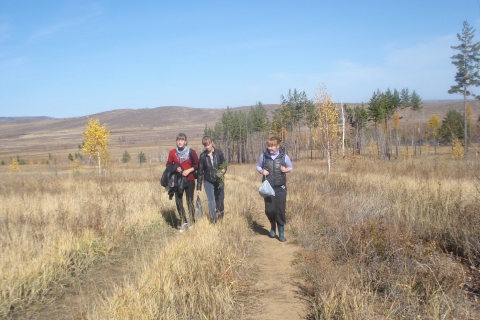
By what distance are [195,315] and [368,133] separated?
64.9 metres

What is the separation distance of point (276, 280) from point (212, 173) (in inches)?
127

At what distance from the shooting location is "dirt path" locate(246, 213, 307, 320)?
4184 millimetres

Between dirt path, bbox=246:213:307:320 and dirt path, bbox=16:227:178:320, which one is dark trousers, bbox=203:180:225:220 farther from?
dirt path, bbox=16:227:178:320

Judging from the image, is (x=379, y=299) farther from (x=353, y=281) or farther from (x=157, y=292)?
(x=157, y=292)

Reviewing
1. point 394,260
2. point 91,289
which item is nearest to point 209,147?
point 91,289

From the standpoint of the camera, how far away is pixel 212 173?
7922mm

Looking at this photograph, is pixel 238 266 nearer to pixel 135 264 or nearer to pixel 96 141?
pixel 135 264

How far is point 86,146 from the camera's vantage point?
120ft

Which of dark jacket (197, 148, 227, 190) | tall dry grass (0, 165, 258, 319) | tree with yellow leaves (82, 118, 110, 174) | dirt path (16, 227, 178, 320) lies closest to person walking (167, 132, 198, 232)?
dark jacket (197, 148, 227, 190)

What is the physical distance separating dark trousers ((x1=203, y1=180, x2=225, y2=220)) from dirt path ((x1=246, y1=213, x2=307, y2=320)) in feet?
3.33

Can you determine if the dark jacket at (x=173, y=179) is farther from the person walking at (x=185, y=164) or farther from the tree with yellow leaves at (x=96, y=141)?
the tree with yellow leaves at (x=96, y=141)

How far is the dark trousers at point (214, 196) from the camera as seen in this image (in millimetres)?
8016

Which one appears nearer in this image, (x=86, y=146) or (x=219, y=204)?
(x=219, y=204)

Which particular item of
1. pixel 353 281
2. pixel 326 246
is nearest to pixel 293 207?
pixel 326 246
